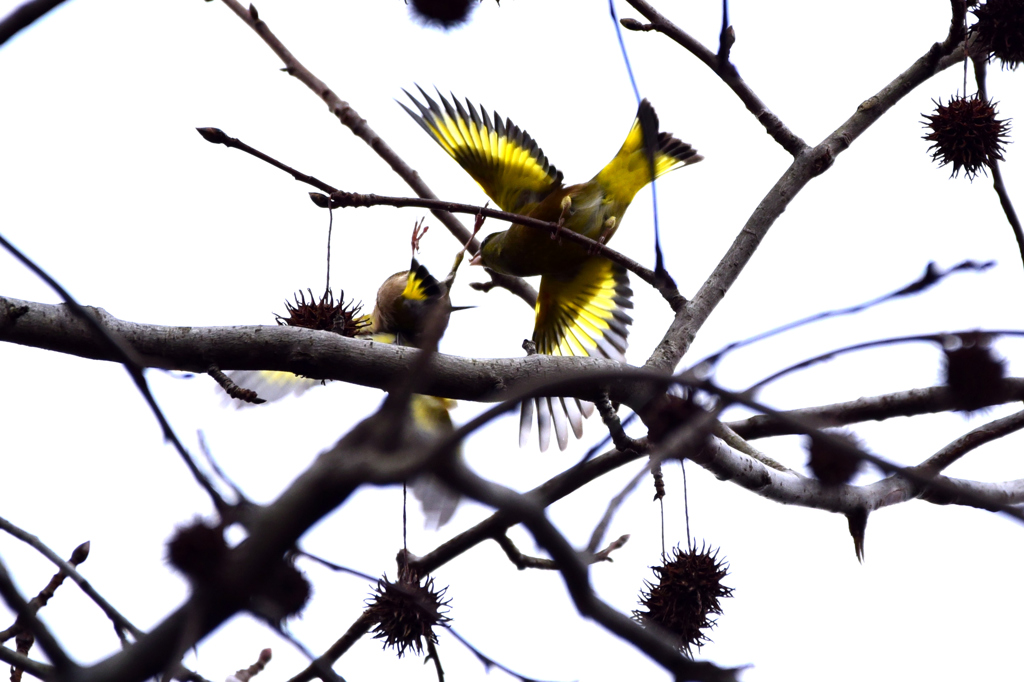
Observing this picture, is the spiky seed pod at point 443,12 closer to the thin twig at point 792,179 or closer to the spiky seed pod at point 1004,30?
the thin twig at point 792,179

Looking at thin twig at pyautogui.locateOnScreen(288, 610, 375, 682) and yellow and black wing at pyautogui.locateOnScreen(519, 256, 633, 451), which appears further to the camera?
yellow and black wing at pyautogui.locateOnScreen(519, 256, 633, 451)

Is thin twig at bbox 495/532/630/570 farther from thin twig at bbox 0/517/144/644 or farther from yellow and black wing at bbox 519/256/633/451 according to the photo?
yellow and black wing at bbox 519/256/633/451

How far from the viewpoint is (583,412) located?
333 centimetres

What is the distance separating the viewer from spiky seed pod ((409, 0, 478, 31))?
196 centimetres

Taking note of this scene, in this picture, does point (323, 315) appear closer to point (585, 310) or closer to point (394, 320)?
point (394, 320)

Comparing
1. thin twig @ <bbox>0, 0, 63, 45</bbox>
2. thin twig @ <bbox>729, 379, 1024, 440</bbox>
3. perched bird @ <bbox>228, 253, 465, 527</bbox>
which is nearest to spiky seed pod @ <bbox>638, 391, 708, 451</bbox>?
thin twig @ <bbox>729, 379, 1024, 440</bbox>

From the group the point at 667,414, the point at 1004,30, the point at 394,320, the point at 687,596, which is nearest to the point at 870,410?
the point at 667,414

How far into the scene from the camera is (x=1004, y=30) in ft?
7.57

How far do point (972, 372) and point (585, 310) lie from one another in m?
2.95

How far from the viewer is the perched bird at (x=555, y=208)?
3865 millimetres

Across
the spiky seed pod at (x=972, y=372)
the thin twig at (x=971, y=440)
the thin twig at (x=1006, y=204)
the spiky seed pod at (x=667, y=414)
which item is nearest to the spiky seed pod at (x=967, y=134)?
the thin twig at (x=1006, y=204)

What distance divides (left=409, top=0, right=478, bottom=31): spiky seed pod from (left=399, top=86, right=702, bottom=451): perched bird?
1691mm

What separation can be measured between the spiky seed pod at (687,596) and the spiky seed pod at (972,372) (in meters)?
0.94

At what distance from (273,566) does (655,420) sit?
0.60 metres
